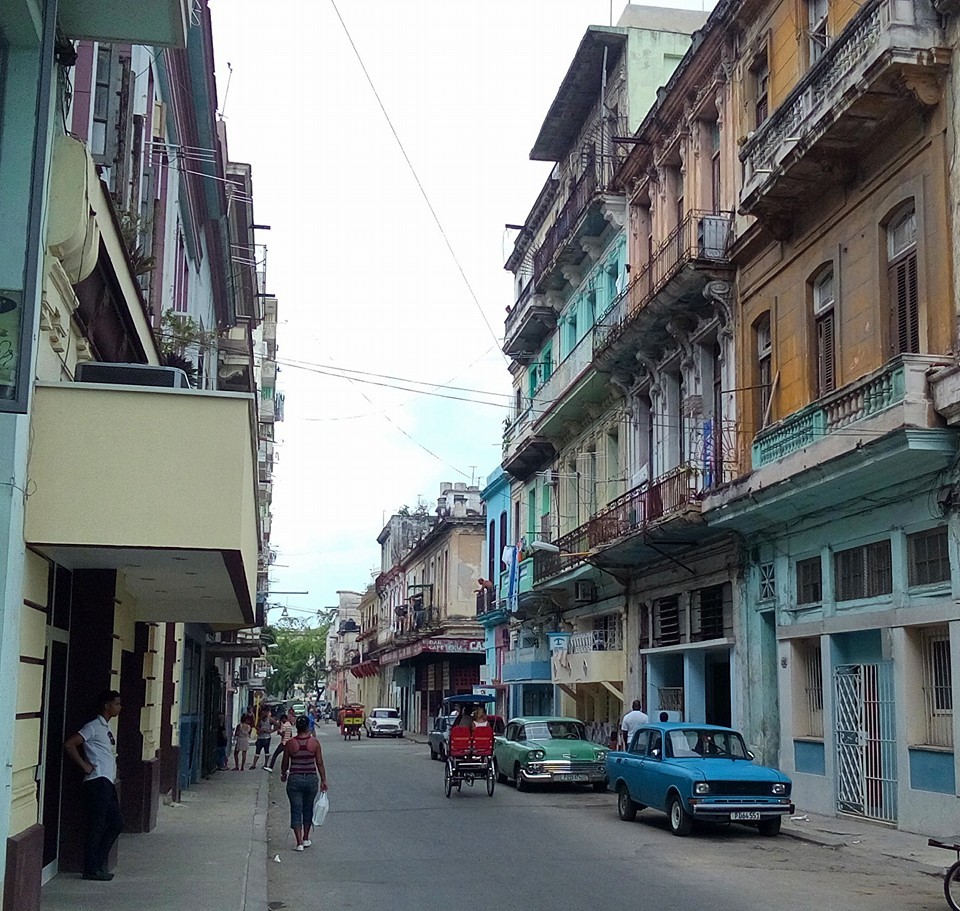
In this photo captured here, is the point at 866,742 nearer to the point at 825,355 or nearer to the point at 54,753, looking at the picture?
the point at 825,355

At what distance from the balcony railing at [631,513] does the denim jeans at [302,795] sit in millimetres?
10527

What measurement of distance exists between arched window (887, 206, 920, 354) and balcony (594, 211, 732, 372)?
5895 mm

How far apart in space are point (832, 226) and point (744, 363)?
13.2 ft

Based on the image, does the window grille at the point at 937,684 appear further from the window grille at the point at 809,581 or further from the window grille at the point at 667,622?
the window grille at the point at 667,622

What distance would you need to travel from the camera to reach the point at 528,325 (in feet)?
130

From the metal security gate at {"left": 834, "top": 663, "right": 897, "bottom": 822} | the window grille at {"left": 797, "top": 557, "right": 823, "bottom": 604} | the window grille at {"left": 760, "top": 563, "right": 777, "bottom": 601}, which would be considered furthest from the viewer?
the window grille at {"left": 760, "top": 563, "right": 777, "bottom": 601}

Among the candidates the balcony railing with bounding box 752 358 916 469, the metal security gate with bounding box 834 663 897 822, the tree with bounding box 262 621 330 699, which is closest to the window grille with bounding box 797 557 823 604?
the metal security gate with bounding box 834 663 897 822

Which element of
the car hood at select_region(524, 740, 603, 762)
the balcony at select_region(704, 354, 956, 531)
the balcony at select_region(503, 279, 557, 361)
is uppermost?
the balcony at select_region(503, 279, 557, 361)

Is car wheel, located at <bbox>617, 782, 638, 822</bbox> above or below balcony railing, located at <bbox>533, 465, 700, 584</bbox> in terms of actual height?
below

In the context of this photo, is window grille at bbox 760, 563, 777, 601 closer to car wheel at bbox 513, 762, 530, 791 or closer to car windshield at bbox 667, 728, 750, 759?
car windshield at bbox 667, 728, 750, 759

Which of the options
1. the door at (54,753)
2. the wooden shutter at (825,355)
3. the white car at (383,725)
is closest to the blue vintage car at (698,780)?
the wooden shutter at (825,355)

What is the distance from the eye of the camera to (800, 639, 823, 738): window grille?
20.4 metres

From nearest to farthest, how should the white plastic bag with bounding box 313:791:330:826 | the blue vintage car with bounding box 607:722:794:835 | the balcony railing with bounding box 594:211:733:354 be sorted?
the white plastic bag with bounding box 313:791:330:826 < the blue vintage car with bounding box 607:722:794:835 < the balcony railing with bounding box 594:211:733:354

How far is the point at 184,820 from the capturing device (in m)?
18.4
